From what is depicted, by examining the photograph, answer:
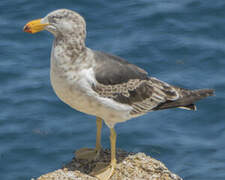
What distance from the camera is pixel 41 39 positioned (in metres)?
22.2

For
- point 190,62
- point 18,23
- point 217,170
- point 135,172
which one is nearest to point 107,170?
point 135,172

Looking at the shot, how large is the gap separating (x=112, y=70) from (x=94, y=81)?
0.59 m

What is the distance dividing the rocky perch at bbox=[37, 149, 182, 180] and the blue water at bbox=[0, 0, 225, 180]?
3981 mm

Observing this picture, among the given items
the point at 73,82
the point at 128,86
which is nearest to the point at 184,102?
the point at 128,86

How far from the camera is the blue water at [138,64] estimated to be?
60.5 feet

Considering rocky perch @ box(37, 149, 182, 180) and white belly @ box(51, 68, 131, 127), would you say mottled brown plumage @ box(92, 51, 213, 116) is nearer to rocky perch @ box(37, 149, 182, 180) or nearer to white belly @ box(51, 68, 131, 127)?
white belly @ box(51, 68, 131, 127)

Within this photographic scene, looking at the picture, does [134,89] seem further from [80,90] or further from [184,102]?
[80,90]

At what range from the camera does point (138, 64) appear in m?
21.3

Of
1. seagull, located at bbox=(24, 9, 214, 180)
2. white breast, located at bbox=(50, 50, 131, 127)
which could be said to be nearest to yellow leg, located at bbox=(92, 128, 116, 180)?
seagull, located at bbox=(24, 9, 214, 180)

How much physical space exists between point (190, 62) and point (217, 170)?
4735 mm

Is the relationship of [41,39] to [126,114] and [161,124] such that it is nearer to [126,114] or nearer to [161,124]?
[161,124]

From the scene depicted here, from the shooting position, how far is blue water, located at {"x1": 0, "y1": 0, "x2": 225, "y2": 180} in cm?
1844

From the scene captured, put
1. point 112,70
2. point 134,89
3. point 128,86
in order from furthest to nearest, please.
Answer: point 134,89 < point 128,86 < point 112,70

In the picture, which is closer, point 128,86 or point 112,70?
point 112,70
